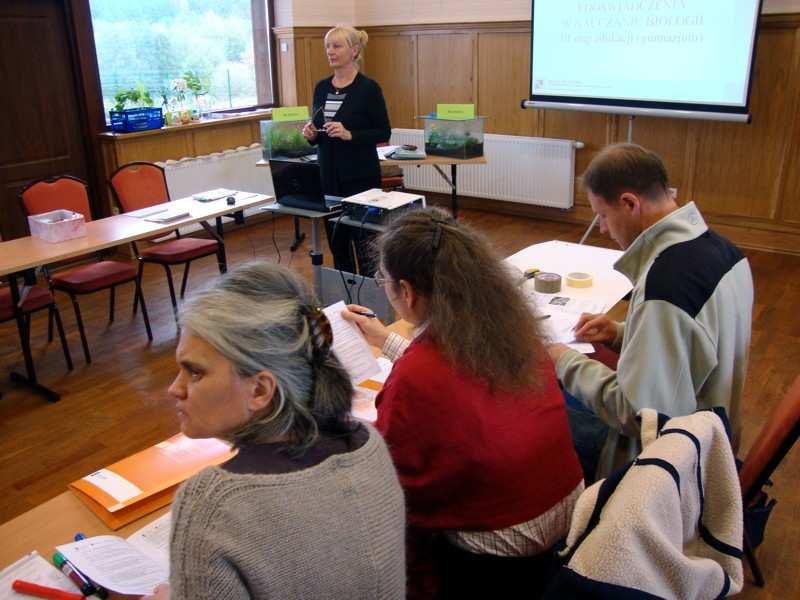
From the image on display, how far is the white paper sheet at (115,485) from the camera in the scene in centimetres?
149

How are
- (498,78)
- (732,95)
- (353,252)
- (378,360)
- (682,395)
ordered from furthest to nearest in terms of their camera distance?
(498,78), (732,95), (353,252), (378,360), (682,395)

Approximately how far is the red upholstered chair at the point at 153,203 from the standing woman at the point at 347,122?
2.71 feet

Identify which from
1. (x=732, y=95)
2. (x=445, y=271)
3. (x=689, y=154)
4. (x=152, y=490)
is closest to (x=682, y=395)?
(x=445, y=271)

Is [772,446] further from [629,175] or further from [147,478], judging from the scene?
[147,478]

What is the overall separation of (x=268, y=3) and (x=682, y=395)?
5.78m

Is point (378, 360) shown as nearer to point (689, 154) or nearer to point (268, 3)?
point (689, 154)

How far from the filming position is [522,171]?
20.2 feet

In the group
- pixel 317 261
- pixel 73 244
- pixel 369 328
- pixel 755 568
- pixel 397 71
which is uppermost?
pixel 397 71

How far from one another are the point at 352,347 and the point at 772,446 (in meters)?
1.03

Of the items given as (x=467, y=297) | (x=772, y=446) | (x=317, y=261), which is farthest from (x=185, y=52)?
(x=772, y=446)

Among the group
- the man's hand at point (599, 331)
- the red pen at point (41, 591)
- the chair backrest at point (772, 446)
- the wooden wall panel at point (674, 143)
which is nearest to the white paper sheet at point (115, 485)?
the red pen at point (41, 591)

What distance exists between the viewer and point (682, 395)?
1.71 meters

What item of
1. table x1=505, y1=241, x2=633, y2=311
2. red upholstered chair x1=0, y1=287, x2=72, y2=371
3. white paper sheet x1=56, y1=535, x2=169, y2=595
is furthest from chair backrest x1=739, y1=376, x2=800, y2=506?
red upholstered chair x1=0, y1=287, x2=72, y2=371

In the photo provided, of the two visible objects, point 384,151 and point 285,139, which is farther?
point 384,151
